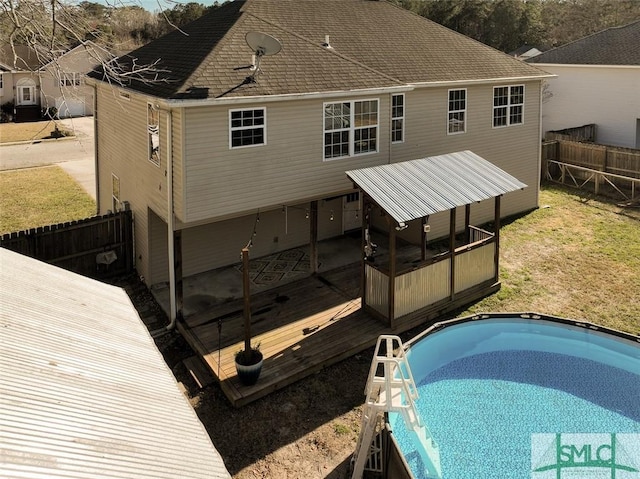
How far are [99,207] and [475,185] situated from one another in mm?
13335

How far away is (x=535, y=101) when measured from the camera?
64.0 ft

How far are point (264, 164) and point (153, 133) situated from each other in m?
3.00

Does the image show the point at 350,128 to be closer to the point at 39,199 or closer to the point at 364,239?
the point at 364,239

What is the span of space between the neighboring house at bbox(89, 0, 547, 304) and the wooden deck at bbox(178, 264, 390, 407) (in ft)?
6.67

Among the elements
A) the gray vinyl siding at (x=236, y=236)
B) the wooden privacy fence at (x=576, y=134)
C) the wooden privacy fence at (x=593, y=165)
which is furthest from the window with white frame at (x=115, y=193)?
the wooden privacy fence at (x=576, y=134)

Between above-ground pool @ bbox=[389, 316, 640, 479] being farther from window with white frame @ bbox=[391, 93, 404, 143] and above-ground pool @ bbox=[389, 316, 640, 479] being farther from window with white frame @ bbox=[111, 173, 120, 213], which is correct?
window with white frame @ bbox=[111, 173, 120, 213]

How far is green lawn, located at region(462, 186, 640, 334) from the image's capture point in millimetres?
13070

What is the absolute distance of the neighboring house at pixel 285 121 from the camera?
11984 millimetres

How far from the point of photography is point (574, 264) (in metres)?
15.5

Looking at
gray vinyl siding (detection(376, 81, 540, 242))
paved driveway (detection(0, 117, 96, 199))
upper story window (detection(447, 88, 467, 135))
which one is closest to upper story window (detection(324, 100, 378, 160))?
gray vinyl siding (detection(376, 81, 540, 242))

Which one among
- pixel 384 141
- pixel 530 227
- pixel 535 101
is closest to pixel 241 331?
pixel 384 141

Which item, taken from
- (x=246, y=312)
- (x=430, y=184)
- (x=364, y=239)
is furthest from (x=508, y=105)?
(x=246, y=312)

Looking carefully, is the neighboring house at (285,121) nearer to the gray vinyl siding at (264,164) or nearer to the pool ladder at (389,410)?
the gray vinyl siding at (264,164)

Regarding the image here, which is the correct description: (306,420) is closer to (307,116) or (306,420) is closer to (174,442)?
(174,442)
